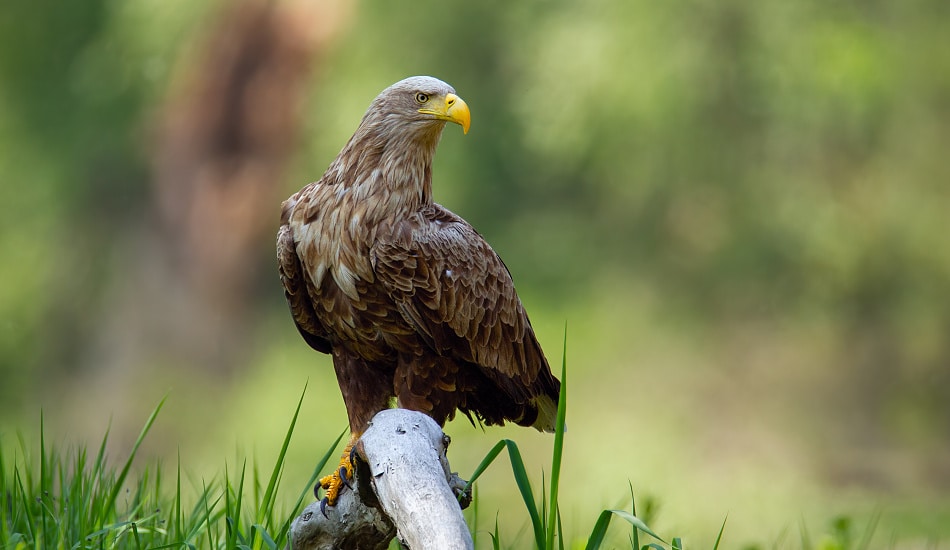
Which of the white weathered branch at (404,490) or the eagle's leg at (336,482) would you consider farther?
the eagle's leg at (336,482)

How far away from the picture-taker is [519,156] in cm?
1055

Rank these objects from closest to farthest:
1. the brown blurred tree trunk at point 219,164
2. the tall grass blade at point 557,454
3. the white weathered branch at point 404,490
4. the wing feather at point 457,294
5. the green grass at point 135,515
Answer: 1. the white weathered branch at point 404,490
2. the tall grass blade at point 557,454
3. the green grass at point 135,515
4. the wing feather at point 457,294
5. the brown blurred tree trunk at point 219,164

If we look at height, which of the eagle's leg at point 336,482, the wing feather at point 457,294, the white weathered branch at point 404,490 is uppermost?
the wing feather at point 457,294

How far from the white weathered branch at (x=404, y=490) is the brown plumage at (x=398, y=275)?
0.45 meters

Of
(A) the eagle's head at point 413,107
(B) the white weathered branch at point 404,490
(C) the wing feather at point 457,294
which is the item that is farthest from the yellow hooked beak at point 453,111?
(B) the white weathered branch at point 404,490

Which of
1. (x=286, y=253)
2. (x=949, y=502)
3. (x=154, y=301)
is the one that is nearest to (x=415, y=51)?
(x=154, y=301)

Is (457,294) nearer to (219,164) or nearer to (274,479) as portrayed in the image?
(274,479)

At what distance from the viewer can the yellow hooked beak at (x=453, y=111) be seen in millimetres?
2988

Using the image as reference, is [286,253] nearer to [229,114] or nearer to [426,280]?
[426,280]

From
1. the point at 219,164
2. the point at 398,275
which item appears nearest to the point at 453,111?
the point at 398,275

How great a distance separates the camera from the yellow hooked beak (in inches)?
118

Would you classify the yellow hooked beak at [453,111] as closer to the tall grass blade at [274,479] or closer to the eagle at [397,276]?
the eagle at [397,276]

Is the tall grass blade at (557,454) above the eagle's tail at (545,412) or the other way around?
above

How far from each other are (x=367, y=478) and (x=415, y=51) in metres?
7.69
